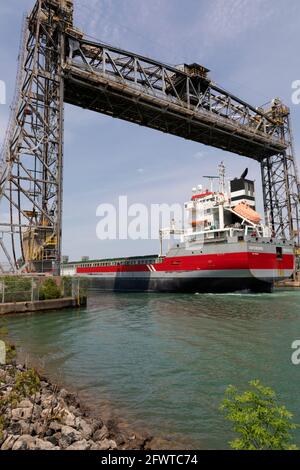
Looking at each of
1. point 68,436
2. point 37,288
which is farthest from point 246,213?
point 68,436

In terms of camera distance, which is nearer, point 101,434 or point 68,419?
point 101,434

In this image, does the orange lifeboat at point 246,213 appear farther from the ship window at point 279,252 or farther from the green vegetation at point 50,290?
the green vegetation at point 50,290

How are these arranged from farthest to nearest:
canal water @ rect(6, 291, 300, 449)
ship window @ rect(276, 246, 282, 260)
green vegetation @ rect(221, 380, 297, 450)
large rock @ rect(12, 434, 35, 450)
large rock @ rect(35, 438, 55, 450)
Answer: ship window @ rect(276, 246, 282, 260) < canal water @ rect(6, 291, 300, 449) < large rock @ rect(35, 438, 55, 450) < large rock @ rect(12, 434, 35, 450) < green vegetation @ rect(221, 380, 297, 450)

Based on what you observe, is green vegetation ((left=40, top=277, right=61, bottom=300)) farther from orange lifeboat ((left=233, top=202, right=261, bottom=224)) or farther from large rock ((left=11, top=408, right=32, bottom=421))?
orange lifeboat ((left=233, top=202, right=261, bottom=224))

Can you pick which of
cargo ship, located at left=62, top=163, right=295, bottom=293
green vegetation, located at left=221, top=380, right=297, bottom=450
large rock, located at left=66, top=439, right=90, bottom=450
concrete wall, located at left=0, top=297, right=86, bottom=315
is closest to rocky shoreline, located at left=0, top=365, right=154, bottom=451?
large rock, located at left=66, top=439, right=90, bottom=450

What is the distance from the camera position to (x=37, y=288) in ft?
64.6

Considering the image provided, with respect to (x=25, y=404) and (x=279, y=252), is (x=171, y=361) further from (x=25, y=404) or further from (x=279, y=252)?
(x=279, y=252)

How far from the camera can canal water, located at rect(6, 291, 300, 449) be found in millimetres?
6094

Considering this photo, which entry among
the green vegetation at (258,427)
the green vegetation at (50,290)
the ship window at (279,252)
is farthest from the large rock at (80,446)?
the ship window at (279,252)

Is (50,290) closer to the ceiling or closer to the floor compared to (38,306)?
closer to the ceiling

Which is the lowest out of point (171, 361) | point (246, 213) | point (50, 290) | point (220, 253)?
point (171, 361)

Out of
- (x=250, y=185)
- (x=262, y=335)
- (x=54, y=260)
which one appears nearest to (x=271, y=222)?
(x=250, y=185)

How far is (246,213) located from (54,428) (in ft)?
103

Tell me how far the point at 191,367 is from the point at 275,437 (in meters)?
5.21
